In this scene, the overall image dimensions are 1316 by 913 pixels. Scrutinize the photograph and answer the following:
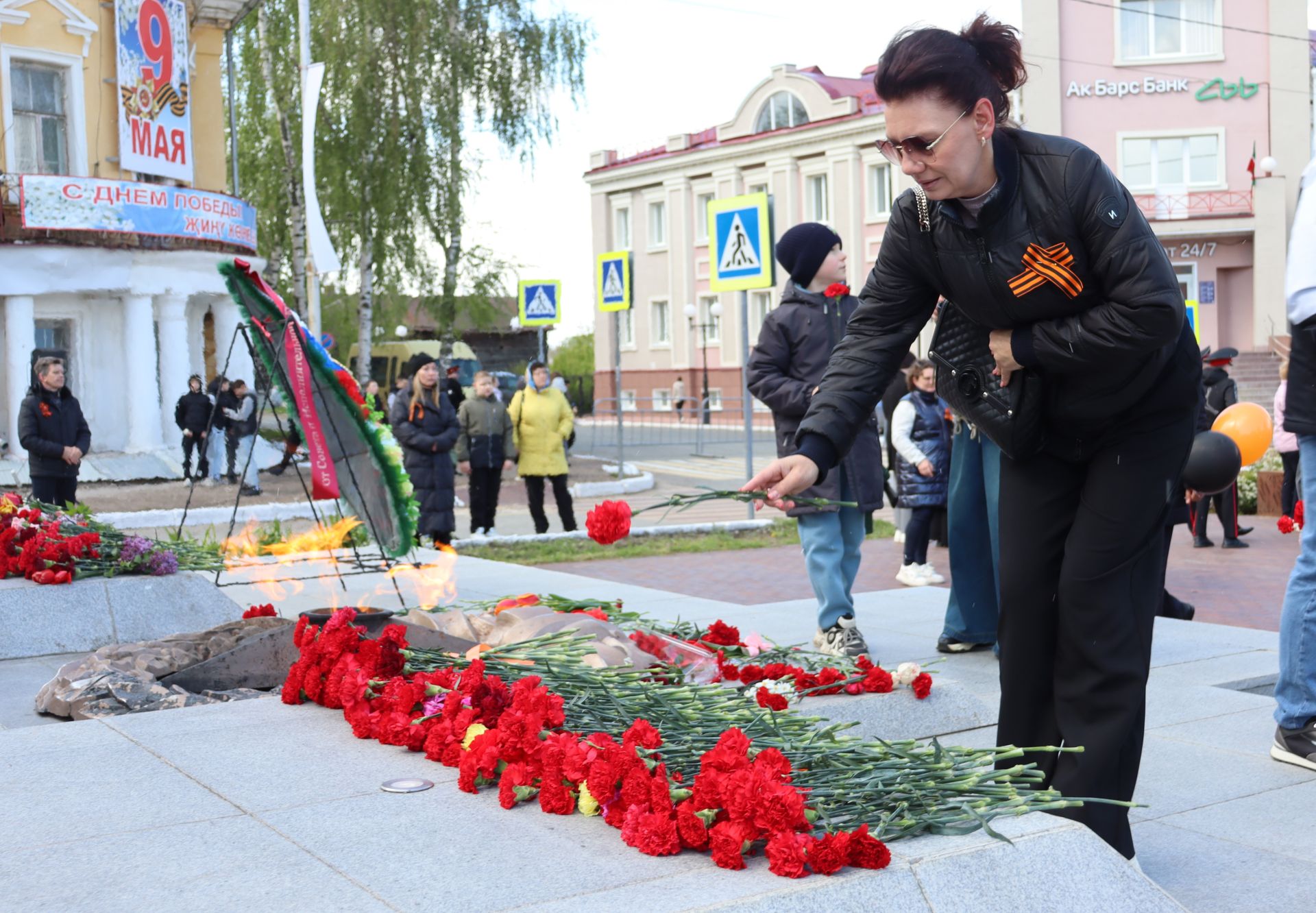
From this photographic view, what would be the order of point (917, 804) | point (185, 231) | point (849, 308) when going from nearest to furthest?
point (917, 804)
point (849, 308)
point (185, 231)

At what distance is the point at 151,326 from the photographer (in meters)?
23.8

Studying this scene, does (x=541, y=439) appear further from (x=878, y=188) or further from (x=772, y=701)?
(x=878, y=188)

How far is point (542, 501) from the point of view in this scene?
14.5m

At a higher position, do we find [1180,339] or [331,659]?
[1180,339]

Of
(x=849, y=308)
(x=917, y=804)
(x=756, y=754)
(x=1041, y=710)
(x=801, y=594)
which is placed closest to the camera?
(x=917, y=804)

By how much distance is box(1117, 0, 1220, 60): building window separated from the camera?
40594 millimetres

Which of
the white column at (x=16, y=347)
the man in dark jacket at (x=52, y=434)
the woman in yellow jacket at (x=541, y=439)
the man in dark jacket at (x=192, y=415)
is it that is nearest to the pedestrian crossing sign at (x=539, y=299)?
the man in dark jacket at (x=192, y=415)

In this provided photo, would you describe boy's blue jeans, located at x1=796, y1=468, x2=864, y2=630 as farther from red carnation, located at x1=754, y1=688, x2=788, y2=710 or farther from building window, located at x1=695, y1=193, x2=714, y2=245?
building window, located at x1=695, y1=193, x2=714, y2=245

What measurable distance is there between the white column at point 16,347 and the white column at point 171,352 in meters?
2.32

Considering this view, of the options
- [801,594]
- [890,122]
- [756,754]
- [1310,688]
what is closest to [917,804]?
[756,754]

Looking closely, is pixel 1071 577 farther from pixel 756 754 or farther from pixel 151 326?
pixel 151 326

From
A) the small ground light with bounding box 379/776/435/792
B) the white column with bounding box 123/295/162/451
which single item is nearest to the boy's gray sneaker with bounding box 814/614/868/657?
the small ground light with bounding box 379/776/435/792

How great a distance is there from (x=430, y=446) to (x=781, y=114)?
38.5 meters

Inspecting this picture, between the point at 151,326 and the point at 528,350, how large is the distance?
50.2 metres
